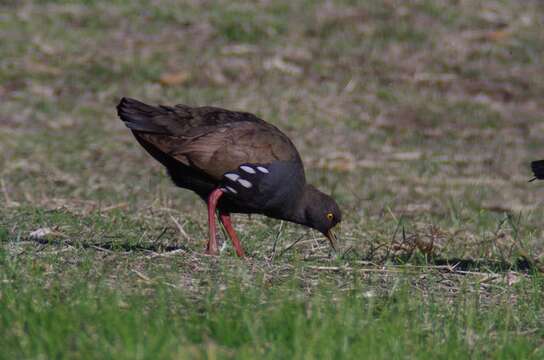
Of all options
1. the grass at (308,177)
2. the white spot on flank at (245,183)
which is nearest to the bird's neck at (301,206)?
the grass at (308,177)

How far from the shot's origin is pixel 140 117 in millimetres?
7320

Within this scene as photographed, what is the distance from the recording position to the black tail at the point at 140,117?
7.29m

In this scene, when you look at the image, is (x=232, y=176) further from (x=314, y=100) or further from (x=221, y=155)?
(x=314, y=100)

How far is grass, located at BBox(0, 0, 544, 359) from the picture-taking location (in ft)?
17.0

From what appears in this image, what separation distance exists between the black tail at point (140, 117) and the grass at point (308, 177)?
0.85m

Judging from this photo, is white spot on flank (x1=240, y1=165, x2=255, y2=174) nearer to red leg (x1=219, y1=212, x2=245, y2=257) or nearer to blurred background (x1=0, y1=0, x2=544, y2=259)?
red leg (x1=219, y1=212, x2=245, y2=257)

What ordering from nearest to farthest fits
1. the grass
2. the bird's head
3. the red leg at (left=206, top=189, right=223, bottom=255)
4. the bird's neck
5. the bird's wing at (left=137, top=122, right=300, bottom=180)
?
the grass
the bird's wing at (left=137, top=122, right=300, bottom=180)
the red leg at (left=206, top=189, right=223, bottom=255)
the bird's neck
the bird's head

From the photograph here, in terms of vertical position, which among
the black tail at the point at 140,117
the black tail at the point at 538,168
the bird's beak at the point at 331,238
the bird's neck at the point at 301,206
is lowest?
the bird's beak at the point at 331,238

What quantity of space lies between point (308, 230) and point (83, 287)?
13.3ft

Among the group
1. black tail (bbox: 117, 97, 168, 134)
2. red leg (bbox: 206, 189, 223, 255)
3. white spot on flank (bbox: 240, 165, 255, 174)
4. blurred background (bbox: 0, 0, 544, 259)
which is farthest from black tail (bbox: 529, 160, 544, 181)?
black tail (bbox: 117, 97, 168, 134)

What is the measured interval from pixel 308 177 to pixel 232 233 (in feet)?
13.5

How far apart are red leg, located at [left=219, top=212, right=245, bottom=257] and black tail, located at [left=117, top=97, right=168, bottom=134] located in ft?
3.09

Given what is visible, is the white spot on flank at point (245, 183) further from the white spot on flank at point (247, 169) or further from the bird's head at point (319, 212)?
the bird's head at point (319, 212)

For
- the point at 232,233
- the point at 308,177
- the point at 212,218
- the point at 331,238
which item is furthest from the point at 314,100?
the point at 212,218
